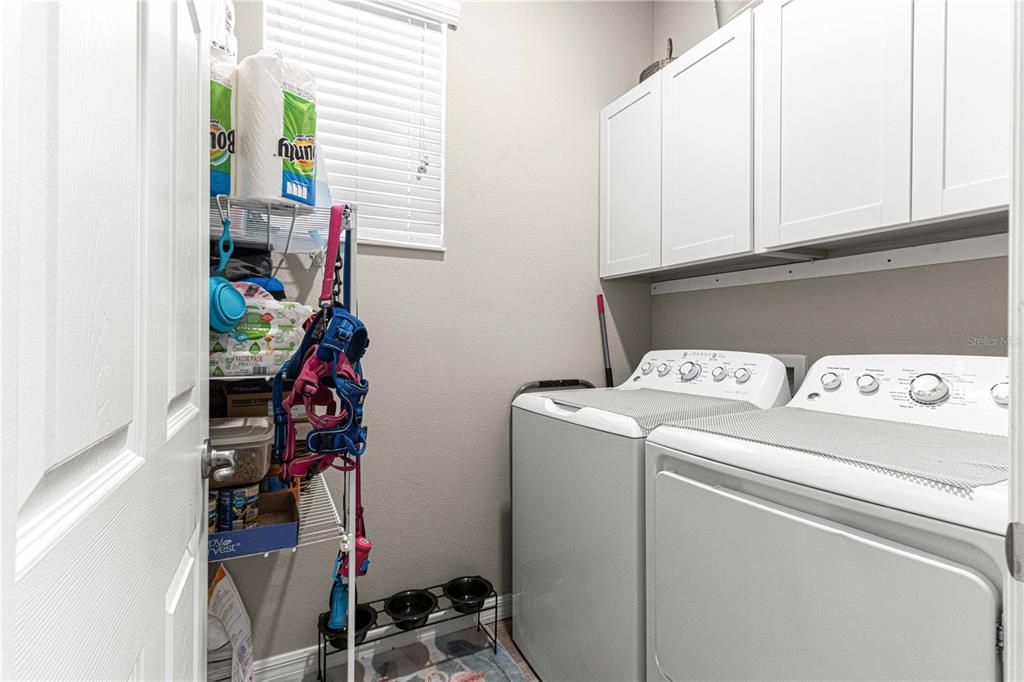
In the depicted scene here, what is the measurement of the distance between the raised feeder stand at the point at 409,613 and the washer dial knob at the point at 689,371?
3.40 ft

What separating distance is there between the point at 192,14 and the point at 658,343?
204cm

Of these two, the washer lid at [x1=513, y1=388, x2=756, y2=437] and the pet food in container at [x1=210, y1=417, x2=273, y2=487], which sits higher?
the washer lid at [x1=513, y1=388, x2=756, y2=437]

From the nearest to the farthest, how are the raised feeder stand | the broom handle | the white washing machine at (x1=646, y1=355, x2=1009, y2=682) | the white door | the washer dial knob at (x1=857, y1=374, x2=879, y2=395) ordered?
the white door
the white washing machine at (x1=646, y1=355, x2=1009, y2=682)
the washer dial knob at (x1=857, y1=374, x2=879, y2=395)
the raised feeder stand
the broom handle

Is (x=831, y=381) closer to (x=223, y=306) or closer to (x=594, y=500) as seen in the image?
(x=594, y=500)

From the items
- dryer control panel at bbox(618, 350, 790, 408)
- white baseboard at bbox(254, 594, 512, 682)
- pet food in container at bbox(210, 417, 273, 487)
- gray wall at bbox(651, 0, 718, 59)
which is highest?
gray wall at bbox(651, 0, 718, 59)

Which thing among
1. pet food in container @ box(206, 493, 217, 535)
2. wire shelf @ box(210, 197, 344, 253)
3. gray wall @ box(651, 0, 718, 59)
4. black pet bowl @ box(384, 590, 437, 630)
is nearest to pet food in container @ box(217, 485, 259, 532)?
pet food in container @ box(206, 493, 217, 535)

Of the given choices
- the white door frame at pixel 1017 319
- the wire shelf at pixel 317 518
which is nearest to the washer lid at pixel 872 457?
the white door frame at pixel 1017 319

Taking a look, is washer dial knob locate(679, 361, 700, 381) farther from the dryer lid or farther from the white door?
the white door

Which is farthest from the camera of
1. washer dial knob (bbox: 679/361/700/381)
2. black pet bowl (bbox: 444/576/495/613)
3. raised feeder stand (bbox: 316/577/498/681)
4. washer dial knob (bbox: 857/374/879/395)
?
black pet bowl (bbox: 444/576/495/613)

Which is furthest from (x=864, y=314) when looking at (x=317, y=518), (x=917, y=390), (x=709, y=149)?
(x=317, y=518)

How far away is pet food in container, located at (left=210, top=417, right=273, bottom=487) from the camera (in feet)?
3.84

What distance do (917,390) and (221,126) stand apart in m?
1.68

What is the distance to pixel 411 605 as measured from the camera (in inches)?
71.2

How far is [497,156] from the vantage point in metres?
2.02
